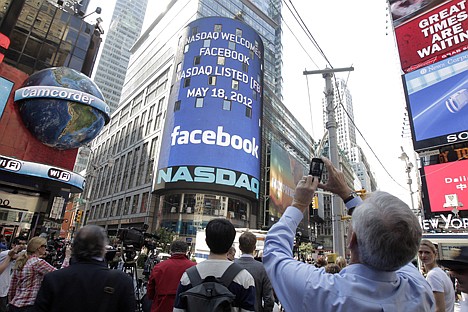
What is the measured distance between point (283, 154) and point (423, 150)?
31164mm

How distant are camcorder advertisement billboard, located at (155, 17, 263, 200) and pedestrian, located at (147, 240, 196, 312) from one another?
28630 millimetres

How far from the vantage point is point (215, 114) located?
3516 centimetres

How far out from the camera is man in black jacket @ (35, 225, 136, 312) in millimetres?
2287

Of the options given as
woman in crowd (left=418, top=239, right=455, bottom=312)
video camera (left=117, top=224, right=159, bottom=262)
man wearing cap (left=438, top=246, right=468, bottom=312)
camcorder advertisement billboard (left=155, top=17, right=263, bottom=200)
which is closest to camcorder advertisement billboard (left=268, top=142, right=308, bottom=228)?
camcorder advertisement billboard (left=155, top=17, right=263, bottom=200)

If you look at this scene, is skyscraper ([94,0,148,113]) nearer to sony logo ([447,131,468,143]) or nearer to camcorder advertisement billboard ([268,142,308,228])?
camcorder advertisement billboard ([268,142,308,228])

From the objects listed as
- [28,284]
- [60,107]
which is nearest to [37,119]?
[60,107]

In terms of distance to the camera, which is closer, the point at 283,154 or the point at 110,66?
the point at 283,154

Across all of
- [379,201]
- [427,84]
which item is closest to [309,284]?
[379,201]

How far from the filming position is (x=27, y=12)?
1675 centimetres

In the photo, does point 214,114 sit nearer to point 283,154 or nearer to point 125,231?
point 283,154

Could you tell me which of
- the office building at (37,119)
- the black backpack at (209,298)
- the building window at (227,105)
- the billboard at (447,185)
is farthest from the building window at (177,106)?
the black backpack at (209,298)

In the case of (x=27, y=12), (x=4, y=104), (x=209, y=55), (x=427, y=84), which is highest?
(x=209, y=55)

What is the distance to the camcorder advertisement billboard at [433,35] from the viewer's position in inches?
682

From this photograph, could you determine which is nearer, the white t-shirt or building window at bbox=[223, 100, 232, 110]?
the white t-shirt
